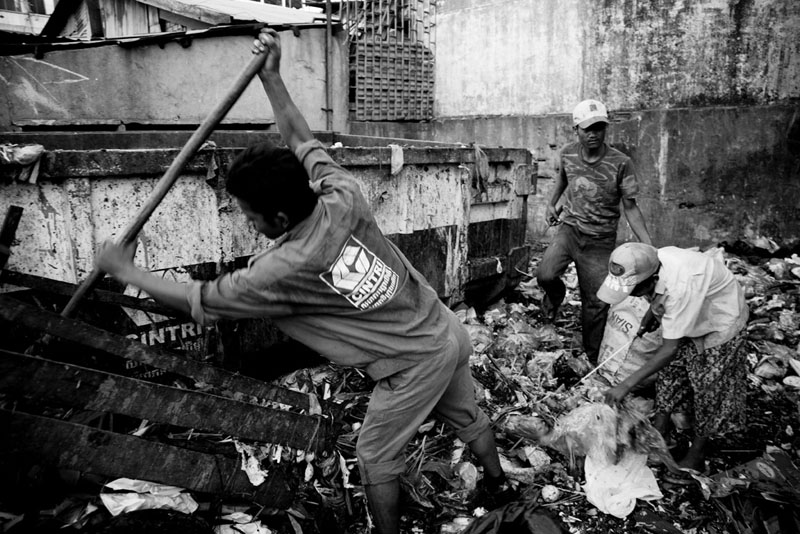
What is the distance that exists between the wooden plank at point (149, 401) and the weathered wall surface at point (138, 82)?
548 centimetres

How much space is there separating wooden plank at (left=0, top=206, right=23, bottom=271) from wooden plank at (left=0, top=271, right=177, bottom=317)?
0.13m

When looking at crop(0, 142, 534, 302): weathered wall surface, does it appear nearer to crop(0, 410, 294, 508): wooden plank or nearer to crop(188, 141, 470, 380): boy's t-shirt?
crop(188, 141, 470, 380): boy's t-shirt

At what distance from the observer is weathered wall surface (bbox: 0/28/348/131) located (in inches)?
250

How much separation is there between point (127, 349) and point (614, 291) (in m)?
2.07

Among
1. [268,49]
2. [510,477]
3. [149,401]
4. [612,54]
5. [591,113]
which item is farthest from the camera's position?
[612,54]

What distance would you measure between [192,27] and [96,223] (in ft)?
23.1

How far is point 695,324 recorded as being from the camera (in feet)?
8.64

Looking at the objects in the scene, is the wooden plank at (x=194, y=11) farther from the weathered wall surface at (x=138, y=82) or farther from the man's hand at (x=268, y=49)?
the man's hand at (x=268, y=49)

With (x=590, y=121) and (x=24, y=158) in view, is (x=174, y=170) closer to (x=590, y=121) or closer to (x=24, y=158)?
(x=24, y=158)

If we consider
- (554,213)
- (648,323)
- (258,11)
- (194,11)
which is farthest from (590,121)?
(258,11)

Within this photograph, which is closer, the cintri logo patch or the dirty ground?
the cintri logo patch

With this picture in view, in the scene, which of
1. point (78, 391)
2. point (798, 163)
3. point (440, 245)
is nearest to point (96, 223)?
point (78, 391)

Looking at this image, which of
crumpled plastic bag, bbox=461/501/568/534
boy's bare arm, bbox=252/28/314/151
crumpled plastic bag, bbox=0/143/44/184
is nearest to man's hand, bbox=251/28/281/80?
boy's bare arm, bbox=252/28/314/151

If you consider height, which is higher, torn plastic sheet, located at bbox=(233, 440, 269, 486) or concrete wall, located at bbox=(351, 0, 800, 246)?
concrete wall, located at bbox=(351, 0, 800, 246)
